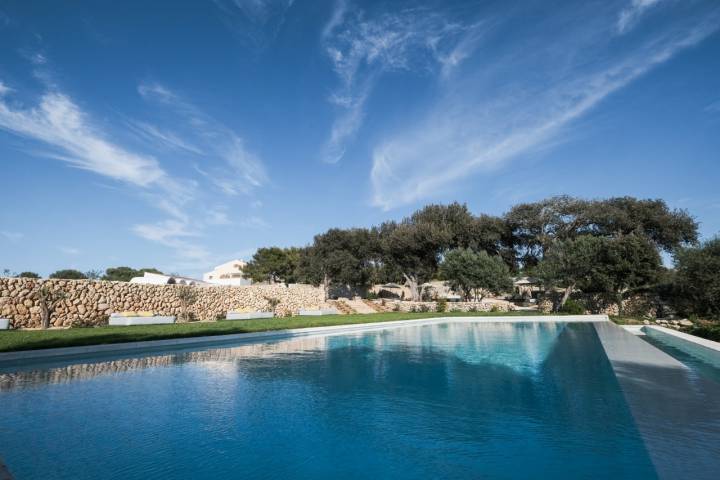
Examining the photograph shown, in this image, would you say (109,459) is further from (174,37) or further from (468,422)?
(174,37)

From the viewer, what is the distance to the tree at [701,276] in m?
20.8

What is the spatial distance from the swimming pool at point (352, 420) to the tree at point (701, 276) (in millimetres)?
A: 16647

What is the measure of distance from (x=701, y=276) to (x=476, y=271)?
1411 centimetres

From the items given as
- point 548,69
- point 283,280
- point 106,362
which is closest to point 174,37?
point 106,362

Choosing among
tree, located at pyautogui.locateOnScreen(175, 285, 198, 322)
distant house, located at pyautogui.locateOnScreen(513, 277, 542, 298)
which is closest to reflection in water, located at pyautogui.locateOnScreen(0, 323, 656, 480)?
tree, located at pyautogui.locateOnScreen(175, 285, 198, 322)

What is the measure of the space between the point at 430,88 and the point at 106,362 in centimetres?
1798

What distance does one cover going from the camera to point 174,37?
54.4ft

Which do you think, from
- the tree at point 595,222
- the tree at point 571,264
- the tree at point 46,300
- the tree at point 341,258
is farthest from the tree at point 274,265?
the tree at point 46,300

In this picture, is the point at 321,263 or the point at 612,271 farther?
the point at 321,263

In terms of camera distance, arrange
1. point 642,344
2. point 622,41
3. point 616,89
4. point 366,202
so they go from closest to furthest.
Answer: point 642,344 → point 622,41 → point 616,89 → point 366,202

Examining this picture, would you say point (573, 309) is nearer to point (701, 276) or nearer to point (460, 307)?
point (701, 276)

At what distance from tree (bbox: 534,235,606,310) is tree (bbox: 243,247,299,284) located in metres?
35.7

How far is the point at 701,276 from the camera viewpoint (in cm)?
2116

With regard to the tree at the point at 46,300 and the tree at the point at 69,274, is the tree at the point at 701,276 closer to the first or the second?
the tree at the point at 46,300
